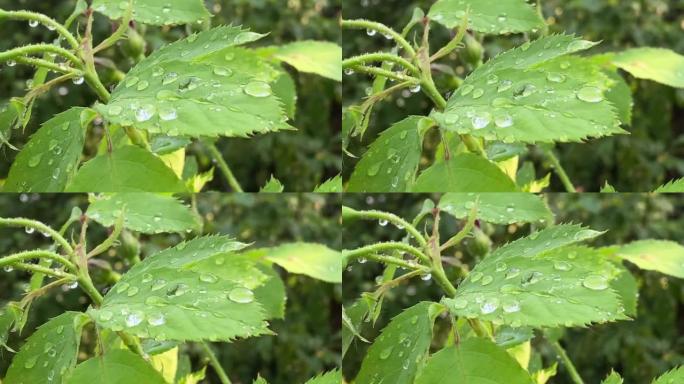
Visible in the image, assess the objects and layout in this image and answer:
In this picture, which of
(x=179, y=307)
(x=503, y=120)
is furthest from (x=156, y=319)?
(x=503, y=120)

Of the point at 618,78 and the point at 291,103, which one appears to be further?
the point at 618,78

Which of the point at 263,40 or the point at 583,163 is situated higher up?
the point at 263,40

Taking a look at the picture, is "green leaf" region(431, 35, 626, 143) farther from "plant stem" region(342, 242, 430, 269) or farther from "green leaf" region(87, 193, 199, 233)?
"green leaf" region(87, 193, 199, 233)

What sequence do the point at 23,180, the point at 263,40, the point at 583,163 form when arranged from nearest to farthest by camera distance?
the point at 23,180
the point at 263,40
the point at 583,163

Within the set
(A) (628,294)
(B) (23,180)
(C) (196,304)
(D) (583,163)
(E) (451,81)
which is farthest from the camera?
(D) (583,163)

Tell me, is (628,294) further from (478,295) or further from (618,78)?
(478,295)

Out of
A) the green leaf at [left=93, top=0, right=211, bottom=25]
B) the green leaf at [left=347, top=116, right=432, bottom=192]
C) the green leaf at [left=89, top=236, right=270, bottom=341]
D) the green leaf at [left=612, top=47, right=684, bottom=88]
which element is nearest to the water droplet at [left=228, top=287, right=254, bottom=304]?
the green leaf at [left=89, top=236, right=270, bottom=341]

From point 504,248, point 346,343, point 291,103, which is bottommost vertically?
point 346,343

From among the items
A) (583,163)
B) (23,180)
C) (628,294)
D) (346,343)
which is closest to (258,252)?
(346,343)
